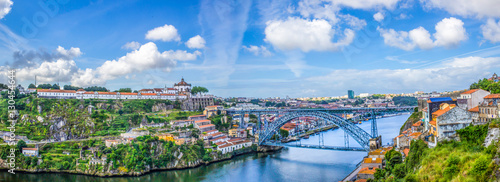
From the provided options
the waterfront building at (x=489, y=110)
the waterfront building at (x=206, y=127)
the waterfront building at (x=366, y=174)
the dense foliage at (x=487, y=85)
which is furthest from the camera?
the waterfront building at (x=206, y=127)

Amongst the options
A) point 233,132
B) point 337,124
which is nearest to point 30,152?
point 233,132

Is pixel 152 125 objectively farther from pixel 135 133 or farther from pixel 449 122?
pixel 449 122

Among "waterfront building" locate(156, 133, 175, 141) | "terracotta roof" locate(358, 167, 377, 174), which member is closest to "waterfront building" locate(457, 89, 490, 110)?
"terracotta roof" locate(358, 167, 377, 174)

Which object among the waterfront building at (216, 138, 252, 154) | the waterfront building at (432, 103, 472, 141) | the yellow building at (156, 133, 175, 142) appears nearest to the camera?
the waterfront building at (432, 103, 472, 141)

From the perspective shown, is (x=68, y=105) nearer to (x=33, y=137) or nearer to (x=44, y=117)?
(x=44, y=117)

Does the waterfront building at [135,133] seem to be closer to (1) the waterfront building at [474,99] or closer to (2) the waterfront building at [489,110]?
(1) the waterfront building at [474,99]

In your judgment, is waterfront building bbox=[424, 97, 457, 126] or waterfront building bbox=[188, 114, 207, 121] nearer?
waterfront building bbox=[424, 97, 457, 126]

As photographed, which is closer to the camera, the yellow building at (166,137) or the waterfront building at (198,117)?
the yellow building at (166,137)

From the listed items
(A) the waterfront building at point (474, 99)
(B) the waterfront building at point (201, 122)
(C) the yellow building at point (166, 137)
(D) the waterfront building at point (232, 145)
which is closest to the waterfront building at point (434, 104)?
(A) the waterfront building at point (474, 99)

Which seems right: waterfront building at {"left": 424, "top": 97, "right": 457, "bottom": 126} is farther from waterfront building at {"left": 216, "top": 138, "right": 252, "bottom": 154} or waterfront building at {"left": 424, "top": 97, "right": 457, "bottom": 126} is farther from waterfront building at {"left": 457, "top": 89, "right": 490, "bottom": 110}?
waterfront building at {"left": 216, "top": 138, "right": 252, "bottom": 154}

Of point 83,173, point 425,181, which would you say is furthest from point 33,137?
point 425,181

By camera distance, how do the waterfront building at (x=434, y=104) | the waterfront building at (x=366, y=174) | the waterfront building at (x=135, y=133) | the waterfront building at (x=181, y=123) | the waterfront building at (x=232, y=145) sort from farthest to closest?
the waterfront building at (x=181, y=123), the waterfront building at (x=135, y=133), the waterfront building at (x=232, y=145), the waterfront building at (x=434, y=104), the waterfront building at (x=366, y=174)
